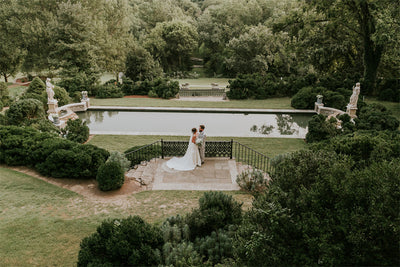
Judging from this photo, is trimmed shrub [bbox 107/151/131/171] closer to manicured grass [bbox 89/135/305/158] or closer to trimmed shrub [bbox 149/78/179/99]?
manicured grass [bbox 89/135/305/158]

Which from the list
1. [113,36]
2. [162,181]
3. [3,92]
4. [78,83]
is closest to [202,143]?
[162,181]

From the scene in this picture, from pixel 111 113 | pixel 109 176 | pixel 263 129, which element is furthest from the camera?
pixel 111 113

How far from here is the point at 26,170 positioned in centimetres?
980

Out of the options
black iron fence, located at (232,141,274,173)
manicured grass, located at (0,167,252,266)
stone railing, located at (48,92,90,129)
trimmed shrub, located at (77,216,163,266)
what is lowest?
manicured grass, located at (0,167,252,266)

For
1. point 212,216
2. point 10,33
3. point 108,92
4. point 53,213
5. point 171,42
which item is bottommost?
point 53,213

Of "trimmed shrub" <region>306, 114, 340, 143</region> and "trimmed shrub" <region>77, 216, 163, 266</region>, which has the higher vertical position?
"trimmed shrub" <region>306, 114, 340, 143</region>

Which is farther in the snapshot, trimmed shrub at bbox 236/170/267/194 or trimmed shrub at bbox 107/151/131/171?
trimmed shrub at bbox 107/151/131/171

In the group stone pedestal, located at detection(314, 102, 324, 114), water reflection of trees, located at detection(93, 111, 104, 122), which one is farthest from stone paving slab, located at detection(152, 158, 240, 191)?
stone pedestal, located at detection(314, 102, 324, 114)

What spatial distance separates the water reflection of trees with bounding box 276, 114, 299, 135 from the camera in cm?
1620

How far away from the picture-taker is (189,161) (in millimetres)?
10719

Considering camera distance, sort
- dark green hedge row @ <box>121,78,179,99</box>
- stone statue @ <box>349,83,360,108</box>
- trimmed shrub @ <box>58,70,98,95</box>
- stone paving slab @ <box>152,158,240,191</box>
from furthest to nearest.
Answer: dark green hedge row @ <box>121,78,179,99</box>
trimmed shrub @ <box>58,70,98,95</box>
stone statue @ <box>349,83,360,108</box>
stone paving slab @ <box>152,158,240,191</box>

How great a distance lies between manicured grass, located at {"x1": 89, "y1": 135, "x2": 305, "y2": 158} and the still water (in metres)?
0.67

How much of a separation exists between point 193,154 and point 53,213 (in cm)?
508

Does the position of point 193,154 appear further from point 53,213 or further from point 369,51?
point 369,51
